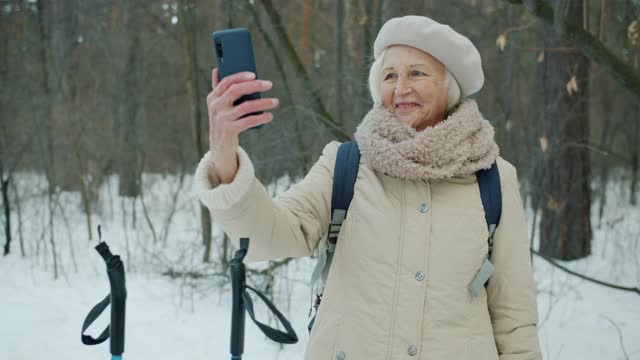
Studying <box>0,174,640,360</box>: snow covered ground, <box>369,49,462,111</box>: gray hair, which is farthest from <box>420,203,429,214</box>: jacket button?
<box>0,174,640,360</box>: snow covered ground

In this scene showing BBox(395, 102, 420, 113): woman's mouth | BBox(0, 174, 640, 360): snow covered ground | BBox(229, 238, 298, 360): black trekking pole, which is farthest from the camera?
BBox(0, 174, 640, 360): snow covered ground

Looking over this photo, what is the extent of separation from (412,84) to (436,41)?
0.15m

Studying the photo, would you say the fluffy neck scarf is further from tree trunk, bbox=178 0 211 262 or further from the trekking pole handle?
tree trunk, bbox=178 0 211 262

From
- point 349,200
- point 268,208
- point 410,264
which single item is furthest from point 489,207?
point 268,208

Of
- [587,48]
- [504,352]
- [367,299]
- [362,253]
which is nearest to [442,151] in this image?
[362,253]

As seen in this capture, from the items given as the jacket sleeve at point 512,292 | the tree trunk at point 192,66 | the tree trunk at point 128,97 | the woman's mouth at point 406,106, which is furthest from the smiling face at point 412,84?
the tree trunk at point 128,97

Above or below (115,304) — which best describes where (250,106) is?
above

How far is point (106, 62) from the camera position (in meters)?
11.3

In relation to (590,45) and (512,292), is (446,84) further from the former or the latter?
(590,45)

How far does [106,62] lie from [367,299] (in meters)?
10.8

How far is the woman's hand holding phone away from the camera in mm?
1306

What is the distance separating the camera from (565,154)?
6.48 metres

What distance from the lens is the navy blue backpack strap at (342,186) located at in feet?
5.79

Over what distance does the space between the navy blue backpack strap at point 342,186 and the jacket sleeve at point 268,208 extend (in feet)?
0.10
